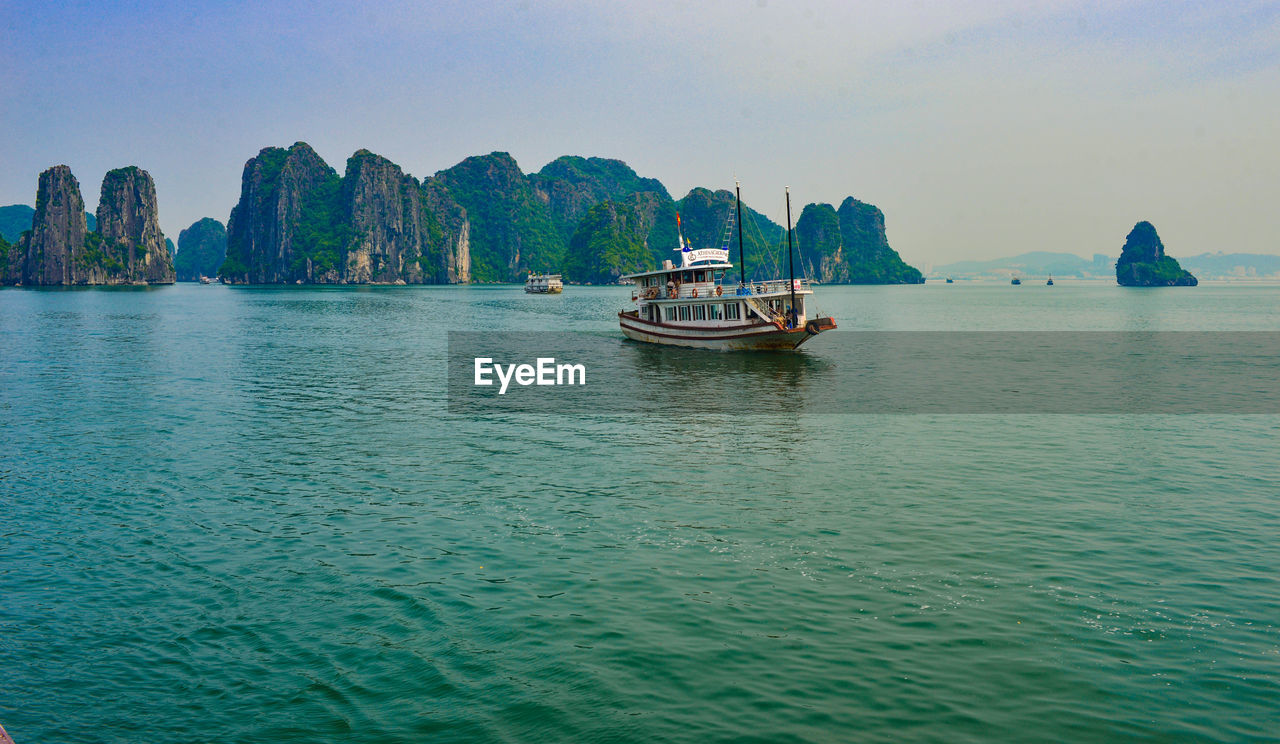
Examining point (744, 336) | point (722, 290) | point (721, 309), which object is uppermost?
point (722, 290)

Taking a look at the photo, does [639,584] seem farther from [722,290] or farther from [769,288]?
[722,290]

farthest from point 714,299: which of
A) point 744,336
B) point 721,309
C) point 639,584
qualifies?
point 639,584

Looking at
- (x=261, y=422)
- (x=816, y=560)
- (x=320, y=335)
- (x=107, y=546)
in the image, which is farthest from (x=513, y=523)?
(x=320, y=335)

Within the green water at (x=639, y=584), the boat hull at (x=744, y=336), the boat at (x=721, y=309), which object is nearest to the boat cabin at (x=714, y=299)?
the boat at (x=721, y=309)

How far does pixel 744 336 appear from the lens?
62.6m

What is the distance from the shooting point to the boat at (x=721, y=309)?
204 ft

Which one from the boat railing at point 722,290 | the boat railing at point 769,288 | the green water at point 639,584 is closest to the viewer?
the green water at point 639,584

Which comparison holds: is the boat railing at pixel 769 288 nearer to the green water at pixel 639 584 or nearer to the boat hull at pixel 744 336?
the boat hull at pixel 744 336

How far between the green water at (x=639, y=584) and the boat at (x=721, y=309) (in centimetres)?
3104

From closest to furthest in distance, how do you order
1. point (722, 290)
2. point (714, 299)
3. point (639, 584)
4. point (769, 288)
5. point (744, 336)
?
point (639, 584)
point (744, 336)
point (769, 288)
point (714, 299)
point (722, 290)

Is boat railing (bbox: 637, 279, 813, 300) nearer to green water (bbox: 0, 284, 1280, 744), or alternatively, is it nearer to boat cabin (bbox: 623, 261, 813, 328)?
boat cabin (bbox: 623, 261, 813, 328)

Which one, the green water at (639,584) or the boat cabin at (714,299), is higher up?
the boat cabin at (714,299)

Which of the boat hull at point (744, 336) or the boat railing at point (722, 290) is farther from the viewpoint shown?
the boat railing at point (722, 290)

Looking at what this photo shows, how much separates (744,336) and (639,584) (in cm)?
4839
